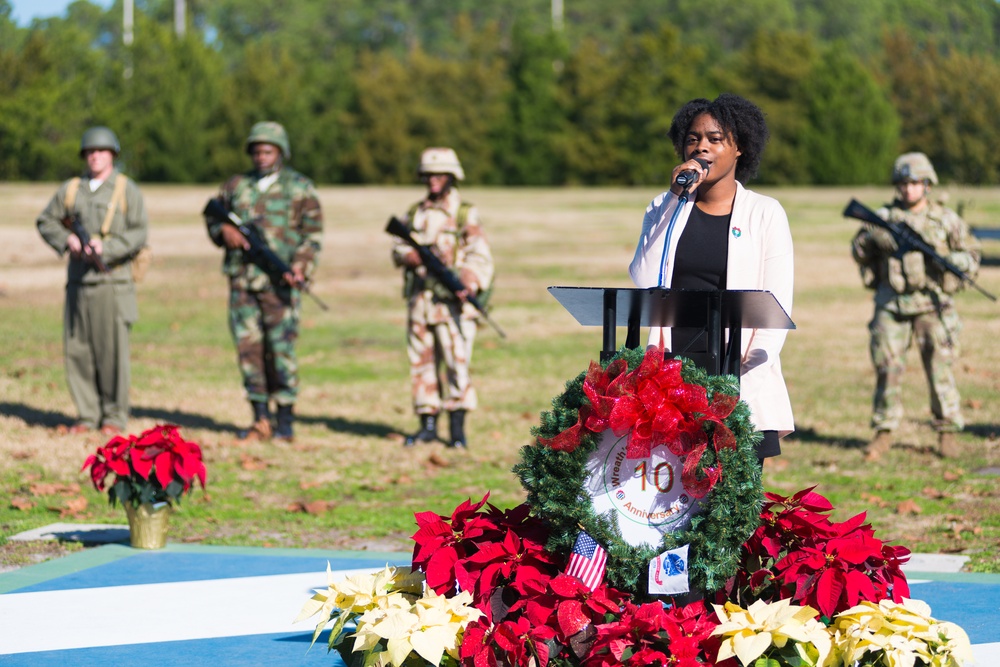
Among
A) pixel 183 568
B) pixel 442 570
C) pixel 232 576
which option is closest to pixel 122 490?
pixel 183 568

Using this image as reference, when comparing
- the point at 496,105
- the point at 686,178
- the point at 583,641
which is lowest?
the point at 583,641

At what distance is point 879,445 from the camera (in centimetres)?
1034

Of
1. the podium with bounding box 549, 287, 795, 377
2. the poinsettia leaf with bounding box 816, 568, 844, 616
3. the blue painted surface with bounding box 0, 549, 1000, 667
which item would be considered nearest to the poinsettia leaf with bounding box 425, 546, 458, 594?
the blue painted surface with bounding box 0, 549, 1000, 667

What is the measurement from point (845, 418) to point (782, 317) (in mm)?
8106

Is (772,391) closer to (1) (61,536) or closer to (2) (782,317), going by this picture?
(2) (782,317)

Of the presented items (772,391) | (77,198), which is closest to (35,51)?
(77,198)

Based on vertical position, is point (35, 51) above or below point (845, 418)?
above

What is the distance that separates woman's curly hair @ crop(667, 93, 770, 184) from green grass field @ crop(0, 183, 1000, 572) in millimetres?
2856

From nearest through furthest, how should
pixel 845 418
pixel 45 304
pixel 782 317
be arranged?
pixel 782 317
pixel 845 418
pixel 45 304

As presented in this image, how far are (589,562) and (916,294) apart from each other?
632 centimetres

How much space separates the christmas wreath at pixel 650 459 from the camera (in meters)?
4.27

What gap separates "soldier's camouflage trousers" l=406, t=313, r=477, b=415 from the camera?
10414 mm

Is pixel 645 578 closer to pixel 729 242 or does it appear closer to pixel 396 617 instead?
pixel 396 617

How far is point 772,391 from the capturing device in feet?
15.8
